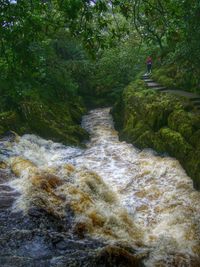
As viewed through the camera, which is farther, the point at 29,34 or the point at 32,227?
the point at 32,227

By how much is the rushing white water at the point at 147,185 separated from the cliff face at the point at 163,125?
356mm

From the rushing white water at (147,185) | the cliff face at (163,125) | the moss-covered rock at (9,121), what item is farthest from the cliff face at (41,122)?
the cliff face at (163,125)

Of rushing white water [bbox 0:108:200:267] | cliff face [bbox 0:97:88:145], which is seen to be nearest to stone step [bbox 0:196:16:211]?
rushing white water [bbox 0:108:200:267]

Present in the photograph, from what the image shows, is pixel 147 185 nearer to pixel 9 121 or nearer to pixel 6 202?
pixel 6 202

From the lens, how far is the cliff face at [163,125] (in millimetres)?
11328

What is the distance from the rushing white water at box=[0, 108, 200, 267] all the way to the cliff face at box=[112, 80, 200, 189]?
36cm

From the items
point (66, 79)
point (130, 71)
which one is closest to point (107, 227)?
point (66, 79)

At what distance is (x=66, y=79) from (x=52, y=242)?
13098mm

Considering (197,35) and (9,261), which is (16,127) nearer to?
(197,35)

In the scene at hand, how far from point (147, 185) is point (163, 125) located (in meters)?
3.37

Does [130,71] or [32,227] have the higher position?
[130,71]

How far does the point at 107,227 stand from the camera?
7.85 m

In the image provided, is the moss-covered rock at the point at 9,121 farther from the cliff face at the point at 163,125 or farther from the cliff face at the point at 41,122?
the cliff face at the point at 163,125

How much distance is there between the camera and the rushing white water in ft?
25.0
